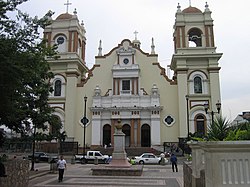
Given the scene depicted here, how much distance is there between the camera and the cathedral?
119ft

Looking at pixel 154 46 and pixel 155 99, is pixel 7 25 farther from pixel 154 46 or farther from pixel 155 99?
pixel 154 46

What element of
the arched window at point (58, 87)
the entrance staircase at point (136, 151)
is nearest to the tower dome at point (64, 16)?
the arched window at point (58, 87)

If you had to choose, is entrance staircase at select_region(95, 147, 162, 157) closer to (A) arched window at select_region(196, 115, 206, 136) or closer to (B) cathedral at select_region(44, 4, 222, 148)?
(B) cathedral at select_region(44, 4, 222, 148)

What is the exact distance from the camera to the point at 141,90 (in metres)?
38.4

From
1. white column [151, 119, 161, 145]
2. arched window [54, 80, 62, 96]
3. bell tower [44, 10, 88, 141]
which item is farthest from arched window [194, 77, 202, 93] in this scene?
arched window [54, 80, 62, 96]

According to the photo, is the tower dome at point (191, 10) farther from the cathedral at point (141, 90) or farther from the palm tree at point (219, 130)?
the palm tree at point (219, 130)

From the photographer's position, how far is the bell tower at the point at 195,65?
3619 centimetres

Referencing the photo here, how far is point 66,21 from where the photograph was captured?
41812 mm

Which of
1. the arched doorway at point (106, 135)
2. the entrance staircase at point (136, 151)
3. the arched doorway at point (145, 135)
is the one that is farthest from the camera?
the arched doorway at point (106, 135)

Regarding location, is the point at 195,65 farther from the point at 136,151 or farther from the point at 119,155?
the point at 119,155

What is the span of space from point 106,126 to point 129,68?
8.72 meters

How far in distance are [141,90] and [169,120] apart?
5650 mm

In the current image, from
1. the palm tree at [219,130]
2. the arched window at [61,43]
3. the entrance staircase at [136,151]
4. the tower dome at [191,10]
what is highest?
the tower dome at [191,10]

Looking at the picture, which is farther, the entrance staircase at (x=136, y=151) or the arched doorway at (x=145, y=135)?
the arched doorway at (x=145, y=135)
